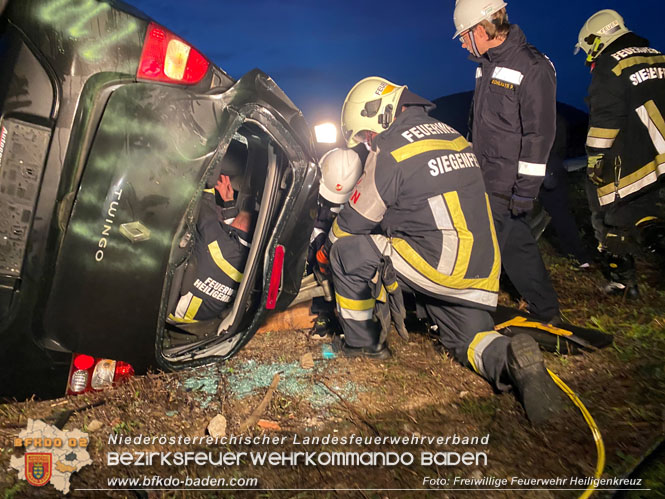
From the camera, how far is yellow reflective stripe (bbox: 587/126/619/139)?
341cm

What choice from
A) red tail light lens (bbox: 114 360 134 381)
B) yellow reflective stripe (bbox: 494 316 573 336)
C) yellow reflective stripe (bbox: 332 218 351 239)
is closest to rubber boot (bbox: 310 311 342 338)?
yellow reflective stripe (bbox: 332 218 351 239)

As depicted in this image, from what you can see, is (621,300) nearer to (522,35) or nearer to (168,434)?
(522,35)

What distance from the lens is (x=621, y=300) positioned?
3604 millimetres

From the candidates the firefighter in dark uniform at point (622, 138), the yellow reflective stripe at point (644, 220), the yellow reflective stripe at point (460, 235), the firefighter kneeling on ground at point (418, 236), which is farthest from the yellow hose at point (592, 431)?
the yellow reflective stripe at point (644, 220)

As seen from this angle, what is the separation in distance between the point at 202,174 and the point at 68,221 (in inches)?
21.7

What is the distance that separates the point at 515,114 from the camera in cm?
304

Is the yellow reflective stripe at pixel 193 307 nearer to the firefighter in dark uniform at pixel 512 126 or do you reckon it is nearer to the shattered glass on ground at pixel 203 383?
the shattered glass on ground at pixel 203 383

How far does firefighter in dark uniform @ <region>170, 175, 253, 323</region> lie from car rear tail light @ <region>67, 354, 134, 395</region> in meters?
0.57

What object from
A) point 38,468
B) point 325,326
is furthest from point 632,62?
point 38,468

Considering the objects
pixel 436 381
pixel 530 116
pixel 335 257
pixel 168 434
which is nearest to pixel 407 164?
pixel 335 257

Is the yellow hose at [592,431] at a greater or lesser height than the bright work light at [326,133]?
lesser

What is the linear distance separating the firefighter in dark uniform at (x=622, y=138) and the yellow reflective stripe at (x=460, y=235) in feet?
5.73

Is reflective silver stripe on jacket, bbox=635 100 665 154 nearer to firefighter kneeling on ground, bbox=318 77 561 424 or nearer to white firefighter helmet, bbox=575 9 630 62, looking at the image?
white firefighter helmet, bbox=575 9 630 62

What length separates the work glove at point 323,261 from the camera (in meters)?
3.06
